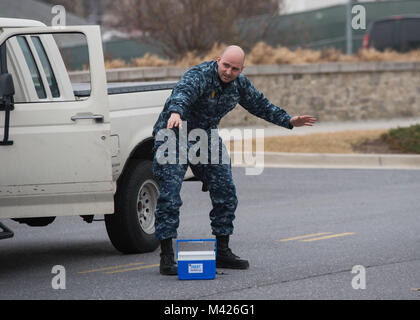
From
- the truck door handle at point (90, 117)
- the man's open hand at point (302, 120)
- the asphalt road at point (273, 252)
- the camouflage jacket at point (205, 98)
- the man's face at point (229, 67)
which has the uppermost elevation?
the man's face at point (229, 67)

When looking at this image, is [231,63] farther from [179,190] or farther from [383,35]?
[383,35]

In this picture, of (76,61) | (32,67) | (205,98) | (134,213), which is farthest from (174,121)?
(76,61)

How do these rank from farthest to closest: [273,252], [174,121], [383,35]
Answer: [383,35], [273,252], [174,121]

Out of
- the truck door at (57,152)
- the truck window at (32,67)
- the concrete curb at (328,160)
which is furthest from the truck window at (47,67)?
the concrete curb at (328,160)

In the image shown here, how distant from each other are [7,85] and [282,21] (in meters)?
25.1

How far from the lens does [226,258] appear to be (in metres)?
8.31

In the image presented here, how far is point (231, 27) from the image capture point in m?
25.2

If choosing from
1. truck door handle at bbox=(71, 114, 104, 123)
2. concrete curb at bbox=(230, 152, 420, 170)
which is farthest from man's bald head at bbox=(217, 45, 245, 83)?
concrete curb at bbox=(230, 152, 420, 170)

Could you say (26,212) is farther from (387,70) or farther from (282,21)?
(282,21)

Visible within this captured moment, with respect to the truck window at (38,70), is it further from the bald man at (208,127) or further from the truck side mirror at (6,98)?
the bald man at (208,127)

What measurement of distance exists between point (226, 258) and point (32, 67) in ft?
8.52

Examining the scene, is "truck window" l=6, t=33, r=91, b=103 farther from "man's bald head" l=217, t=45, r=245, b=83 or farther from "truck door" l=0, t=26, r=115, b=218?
"man's bald head" l=217, t=45, r=245, b=83

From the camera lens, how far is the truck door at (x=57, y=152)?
8078mm

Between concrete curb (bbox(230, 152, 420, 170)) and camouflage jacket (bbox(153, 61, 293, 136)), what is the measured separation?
8.90 m
